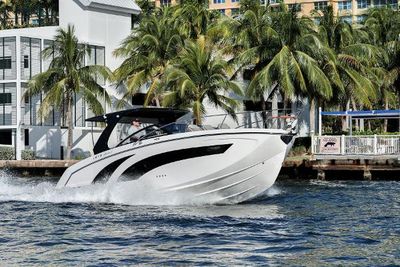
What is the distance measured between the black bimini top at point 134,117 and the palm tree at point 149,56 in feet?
101

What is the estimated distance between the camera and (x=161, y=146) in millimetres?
22984

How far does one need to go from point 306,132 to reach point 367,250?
175 feet

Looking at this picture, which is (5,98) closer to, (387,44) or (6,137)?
(6,137)

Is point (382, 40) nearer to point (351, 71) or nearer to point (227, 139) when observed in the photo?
point (351, 71)

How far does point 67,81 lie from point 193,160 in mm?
33486

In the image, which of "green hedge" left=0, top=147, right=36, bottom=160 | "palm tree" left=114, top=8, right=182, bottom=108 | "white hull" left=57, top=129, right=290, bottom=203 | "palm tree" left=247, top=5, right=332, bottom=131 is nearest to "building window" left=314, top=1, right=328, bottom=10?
"palm tree" left=114, top=8, right=182, bottom=108

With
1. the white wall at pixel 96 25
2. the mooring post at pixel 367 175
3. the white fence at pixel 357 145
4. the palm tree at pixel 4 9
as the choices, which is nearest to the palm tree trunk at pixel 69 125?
the white wall at pixel 96 25

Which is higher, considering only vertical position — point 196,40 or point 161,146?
point 196,40

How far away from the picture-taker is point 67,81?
181ft

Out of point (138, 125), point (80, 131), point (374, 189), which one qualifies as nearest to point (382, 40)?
point (80, 131)

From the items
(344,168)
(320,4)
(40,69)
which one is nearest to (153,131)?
(344,168)

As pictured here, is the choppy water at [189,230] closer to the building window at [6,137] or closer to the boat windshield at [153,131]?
the boat windshield at [153,131]

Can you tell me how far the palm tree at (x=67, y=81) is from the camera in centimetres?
5447

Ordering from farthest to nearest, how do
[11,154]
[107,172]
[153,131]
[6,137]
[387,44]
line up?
1. [387,44]
2. [6,137]
3. [11,154]
4. [107,172]
5. [153,131]
